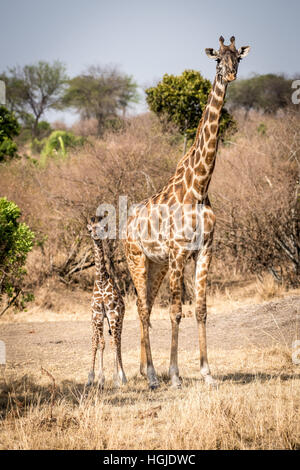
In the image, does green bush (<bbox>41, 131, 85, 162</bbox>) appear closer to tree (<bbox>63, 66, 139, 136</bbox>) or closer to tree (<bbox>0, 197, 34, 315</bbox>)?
tree (<bbox>63, 66, 139, 136</bbox>)

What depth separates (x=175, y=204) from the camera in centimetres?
713

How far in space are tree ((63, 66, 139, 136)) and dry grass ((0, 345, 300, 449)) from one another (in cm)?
3445

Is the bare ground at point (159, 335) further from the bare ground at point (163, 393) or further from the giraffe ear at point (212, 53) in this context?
the giraffe ear at point (212, 53)

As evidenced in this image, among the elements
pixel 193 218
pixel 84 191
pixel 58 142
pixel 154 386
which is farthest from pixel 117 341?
pixel 58 142

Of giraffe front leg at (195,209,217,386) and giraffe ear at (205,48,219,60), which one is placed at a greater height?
giraffe ear at (205,48,219,60)

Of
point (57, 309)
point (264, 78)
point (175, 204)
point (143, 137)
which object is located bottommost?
point (57, 309)

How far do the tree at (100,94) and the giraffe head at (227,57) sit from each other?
109 feet

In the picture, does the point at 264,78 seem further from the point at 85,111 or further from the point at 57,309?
the point at 57,309

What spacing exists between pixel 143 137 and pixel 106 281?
9301mm

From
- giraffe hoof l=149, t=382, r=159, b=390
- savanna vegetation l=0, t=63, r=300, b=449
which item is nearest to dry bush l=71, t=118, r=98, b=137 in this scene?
savanna vegetation l=0, t=63, r=300, b=449

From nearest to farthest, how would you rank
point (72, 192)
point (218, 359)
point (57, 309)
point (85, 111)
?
point (218, 359), point (57, 309), point (72, 192), point (85, 111)

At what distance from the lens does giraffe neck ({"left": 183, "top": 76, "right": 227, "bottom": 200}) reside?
6812 millimetres

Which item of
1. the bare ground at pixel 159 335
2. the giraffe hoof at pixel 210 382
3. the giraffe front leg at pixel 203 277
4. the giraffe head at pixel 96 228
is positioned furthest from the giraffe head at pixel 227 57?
the bare ground at pixel 159 335
